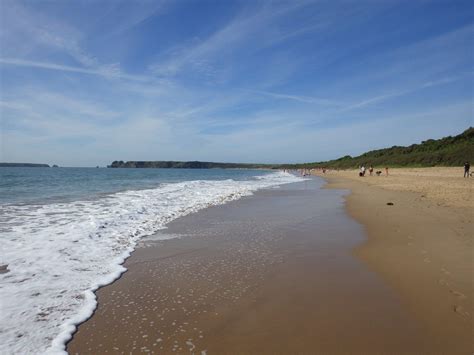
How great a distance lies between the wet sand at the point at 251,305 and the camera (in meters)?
3.15

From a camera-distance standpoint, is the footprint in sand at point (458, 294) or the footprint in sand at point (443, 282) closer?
the footprint in sand at point (458, 294)

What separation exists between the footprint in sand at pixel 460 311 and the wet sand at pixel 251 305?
573 millimetres

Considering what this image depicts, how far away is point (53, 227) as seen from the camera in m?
8.97

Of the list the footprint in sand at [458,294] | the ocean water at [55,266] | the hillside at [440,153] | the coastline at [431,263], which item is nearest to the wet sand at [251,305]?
the coastline at [431,263]

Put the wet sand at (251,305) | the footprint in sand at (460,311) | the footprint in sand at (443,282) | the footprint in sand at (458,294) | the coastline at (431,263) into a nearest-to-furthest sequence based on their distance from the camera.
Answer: the wet sand at (251,305)
the coastline at (431,263)
the footprint in sand at (460,311)
the footprint in sand at (458,294)
the footprint in sand at (443,282)

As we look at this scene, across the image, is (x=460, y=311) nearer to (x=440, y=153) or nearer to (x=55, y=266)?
(x=55, y=266)

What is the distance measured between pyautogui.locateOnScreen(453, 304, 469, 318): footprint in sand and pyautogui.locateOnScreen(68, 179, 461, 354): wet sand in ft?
1.88

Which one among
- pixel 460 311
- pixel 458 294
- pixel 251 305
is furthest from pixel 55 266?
pixel 458 294

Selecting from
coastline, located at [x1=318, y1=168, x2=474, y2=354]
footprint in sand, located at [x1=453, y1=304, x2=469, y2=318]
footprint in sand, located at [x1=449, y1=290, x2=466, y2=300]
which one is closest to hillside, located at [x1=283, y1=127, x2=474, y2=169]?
coastline, located at [x1=318, y1=168, x2=474, y2=354]

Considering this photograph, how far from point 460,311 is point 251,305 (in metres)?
2.66

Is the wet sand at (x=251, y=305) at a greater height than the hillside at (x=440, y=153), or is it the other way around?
the hillside at (x=440, y=153)

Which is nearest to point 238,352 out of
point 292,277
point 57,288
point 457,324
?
point 292,277

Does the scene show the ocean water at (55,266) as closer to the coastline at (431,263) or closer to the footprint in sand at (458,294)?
the coastline at (431,263)

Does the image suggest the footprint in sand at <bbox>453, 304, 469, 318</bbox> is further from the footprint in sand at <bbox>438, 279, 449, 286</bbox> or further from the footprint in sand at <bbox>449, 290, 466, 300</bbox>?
the footprint in sand at <bbox>438, 279, 449, 286</bbox>
